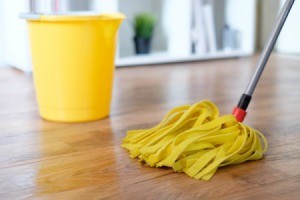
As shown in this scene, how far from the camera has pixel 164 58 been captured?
267 centimetres

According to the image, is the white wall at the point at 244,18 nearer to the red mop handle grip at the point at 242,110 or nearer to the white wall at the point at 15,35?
the white wall at the point at 15,35

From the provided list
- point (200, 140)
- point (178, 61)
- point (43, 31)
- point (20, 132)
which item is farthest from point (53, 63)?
point (178, 61)

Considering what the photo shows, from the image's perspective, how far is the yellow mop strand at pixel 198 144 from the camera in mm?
959

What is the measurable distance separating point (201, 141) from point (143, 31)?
67.4 inches

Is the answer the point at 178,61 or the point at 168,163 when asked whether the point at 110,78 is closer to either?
the point at 168,163

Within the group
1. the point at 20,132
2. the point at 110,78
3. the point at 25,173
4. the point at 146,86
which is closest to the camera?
the point at 25,173

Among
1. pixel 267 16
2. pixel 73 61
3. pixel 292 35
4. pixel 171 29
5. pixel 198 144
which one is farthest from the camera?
pixel 267 16

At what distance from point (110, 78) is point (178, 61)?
1359 mm

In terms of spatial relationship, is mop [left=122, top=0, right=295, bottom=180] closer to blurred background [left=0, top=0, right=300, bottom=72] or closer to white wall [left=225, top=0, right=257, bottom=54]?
blurred background [left=0, top=0, right=300, bottom=72]

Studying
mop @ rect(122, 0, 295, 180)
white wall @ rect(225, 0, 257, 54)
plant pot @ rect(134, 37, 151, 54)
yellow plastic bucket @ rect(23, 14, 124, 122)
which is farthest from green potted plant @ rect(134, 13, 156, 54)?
mop @ rect(122, 0, 295, 180)

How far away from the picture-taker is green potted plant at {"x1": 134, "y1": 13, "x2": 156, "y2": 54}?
2.62 m

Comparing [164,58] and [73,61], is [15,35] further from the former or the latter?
[73,61]

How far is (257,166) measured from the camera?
3.26 feet

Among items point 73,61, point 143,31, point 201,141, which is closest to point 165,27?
point 143,31
